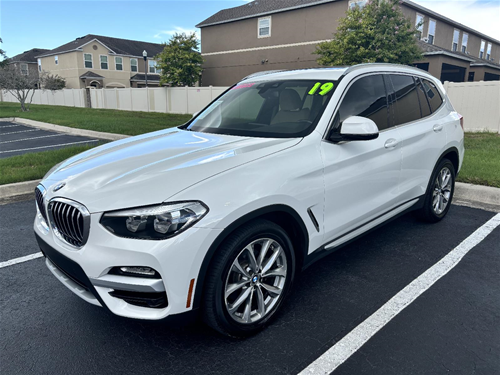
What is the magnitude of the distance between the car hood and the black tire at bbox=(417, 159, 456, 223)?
236 cm

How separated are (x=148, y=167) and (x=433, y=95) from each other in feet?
11.9

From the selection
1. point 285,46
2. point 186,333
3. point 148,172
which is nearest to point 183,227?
point 148,172

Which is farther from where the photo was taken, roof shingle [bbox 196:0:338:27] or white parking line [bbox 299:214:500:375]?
roof shingle [bbox 196:0:338:27]

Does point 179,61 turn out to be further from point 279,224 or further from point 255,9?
point 279,224

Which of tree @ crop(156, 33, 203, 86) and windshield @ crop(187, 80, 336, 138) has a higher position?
tree @ crop(156, 33, 203, 86)

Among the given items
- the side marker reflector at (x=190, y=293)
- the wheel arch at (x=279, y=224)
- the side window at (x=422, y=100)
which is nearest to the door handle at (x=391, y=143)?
the side window at (x=422, y=100)

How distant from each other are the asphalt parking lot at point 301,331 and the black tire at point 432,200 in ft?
2.81

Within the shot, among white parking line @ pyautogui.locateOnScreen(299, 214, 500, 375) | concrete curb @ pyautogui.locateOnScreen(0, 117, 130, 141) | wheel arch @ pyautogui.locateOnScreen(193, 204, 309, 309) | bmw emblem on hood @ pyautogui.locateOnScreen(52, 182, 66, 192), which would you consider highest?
bmw emblem on hood @ pyautogui.locateOnScreen(52, 182, 66, 192)

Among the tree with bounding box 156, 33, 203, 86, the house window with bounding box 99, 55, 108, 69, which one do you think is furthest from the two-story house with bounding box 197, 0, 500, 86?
the house window with bounding box 99, 55, 108, 69

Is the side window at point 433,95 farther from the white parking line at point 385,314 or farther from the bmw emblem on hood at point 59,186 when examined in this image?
the bmw emblem on hood at point 59,186

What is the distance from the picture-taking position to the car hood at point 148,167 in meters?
2.29

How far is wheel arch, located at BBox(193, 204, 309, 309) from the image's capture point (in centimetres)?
228

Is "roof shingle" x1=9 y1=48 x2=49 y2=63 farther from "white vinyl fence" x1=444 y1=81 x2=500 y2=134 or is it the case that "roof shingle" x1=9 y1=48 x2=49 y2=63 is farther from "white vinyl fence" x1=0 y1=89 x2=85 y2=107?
"white vinyl fence" x1=444 y1=81 x2=500 y2=134

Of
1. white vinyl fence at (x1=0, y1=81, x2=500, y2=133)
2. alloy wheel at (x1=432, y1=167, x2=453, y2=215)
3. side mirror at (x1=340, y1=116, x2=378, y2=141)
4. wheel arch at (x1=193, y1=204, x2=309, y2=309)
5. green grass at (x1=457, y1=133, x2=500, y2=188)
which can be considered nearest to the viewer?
wheel arch at (x1=193, y1=204, x2=309, y2=309)
